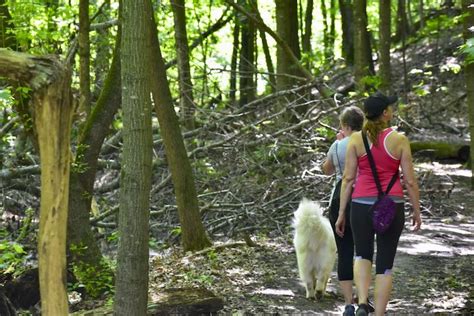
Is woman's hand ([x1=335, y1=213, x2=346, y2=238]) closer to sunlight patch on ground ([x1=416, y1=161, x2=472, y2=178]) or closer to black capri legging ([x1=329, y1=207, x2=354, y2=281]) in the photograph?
black capri legging ([x1=329, y1=207, x2=354, y2=281])

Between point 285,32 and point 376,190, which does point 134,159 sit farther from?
point 285,32

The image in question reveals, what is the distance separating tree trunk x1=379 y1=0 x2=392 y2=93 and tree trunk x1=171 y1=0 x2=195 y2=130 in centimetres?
455

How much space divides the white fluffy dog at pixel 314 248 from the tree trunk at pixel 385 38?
26.0 ft

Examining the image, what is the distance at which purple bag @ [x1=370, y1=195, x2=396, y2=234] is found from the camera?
6434 millimetres

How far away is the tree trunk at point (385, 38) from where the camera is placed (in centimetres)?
1600

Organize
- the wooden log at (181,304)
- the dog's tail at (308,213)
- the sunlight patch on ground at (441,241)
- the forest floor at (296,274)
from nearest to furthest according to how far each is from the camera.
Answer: the wooden log at (181,304) → the forest floor at (296,274) → the dog's tail at (308,213) → the sunlight patch on ground at (441,241)

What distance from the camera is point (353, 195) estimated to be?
6688 millimetres

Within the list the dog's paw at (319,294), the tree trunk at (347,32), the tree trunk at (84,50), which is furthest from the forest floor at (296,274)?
the tree trunk at (347,32)

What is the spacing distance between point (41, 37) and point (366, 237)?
22.0 ft

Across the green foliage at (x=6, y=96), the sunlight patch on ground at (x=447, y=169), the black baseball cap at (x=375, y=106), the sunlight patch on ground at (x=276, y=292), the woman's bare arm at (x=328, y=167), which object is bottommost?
the sunlight patch on ground at (x=276, y=292)

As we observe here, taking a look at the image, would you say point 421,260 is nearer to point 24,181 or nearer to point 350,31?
point 24,181

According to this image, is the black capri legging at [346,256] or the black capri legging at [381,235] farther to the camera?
the black capri legging at [346,256]

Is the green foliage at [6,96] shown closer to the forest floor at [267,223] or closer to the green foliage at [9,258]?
the green foliage at [9,258]

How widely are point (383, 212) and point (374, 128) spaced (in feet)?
2.59
